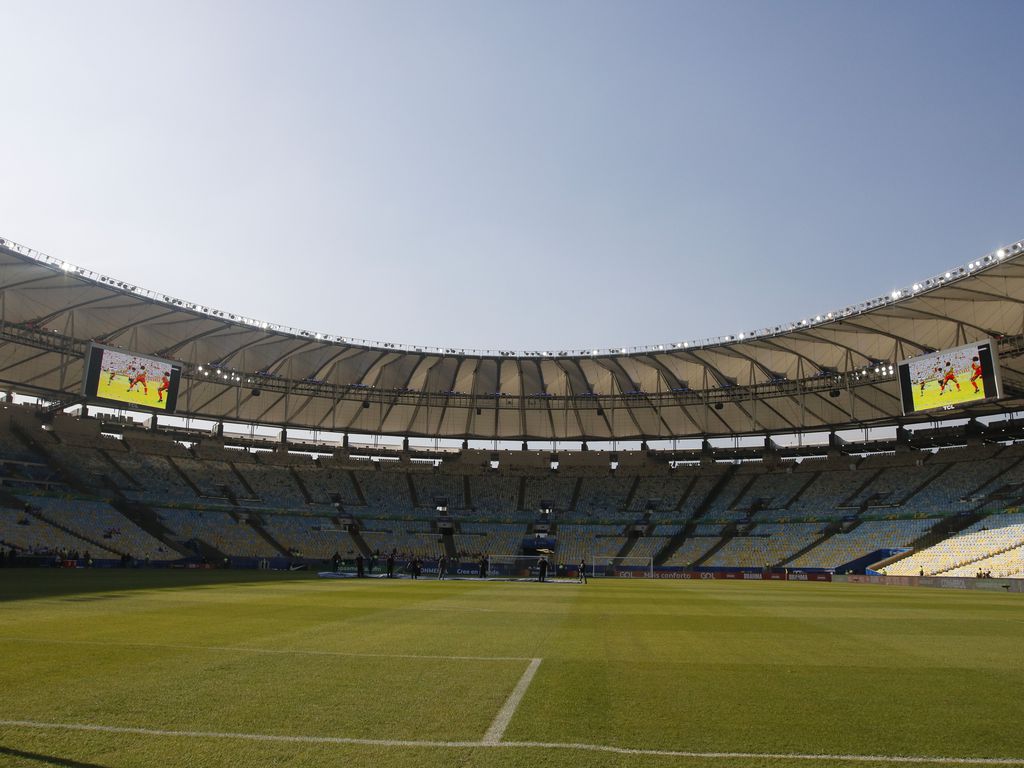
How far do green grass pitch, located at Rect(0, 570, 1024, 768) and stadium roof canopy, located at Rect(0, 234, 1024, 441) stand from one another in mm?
35195

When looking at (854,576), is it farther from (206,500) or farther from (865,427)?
(206,500)

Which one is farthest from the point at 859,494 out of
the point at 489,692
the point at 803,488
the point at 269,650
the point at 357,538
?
the point at 489,692

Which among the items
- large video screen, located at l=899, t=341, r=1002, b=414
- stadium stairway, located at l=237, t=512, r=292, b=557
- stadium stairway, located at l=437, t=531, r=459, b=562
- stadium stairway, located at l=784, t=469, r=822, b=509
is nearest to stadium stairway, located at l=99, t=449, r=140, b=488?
stadium stairway, located at l=237, t=512, r=292, b=557

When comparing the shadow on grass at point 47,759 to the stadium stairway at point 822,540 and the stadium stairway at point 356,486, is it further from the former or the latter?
the stadium stairway at point 356,486

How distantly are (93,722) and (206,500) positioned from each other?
2427 inches

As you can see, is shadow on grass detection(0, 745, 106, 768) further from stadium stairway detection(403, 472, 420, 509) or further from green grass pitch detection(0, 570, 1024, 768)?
stadium stairway detection(403, 472, 420, 509)

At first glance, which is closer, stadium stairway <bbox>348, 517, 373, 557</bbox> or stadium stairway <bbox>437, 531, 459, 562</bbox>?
stadium stairway <bbox>348, 517, 373, 557</bbox>

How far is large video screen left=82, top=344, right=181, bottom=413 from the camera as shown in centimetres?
4828

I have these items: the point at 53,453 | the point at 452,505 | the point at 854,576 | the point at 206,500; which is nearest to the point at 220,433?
the point at 206,500

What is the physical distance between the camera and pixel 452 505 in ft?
232

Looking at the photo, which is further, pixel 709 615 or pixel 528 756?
pixel 709 615

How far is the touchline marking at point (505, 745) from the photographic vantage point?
5527mm

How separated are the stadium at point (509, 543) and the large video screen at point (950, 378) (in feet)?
0.61

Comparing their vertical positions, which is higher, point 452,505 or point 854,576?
point 452,505
